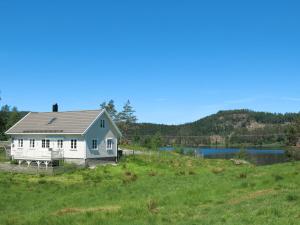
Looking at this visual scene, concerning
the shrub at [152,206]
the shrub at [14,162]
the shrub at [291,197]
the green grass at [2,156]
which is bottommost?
the shrub at [152,206]

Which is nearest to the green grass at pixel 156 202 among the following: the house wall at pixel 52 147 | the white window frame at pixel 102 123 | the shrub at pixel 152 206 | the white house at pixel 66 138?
the shrub at pixel 152 206

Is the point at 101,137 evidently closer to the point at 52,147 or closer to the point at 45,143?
the point at 52,147

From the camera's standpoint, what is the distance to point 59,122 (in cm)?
5181

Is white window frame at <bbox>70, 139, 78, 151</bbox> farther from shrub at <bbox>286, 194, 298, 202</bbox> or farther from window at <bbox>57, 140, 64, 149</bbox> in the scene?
shrub at <bbox>286, 194, 298, 202</bbox>

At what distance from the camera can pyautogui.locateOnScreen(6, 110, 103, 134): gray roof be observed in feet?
162

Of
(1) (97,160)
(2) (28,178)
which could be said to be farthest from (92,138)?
(2) (28,178)

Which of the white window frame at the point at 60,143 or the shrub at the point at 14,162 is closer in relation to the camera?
the shrub at the point at 14,162

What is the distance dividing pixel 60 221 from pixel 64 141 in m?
33.5

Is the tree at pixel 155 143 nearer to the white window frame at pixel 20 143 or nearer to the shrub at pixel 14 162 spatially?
the white window frame at pixel 20 143

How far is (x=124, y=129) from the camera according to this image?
11025cm

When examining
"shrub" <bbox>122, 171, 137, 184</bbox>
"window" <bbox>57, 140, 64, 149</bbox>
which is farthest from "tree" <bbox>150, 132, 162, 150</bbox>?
"shrub" <bbox>122, 171, 137, 184</bbox>

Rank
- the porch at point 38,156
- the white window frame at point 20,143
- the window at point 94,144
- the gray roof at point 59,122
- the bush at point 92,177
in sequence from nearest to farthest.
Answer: the bush at point 92,177 < the porch at point 38,156 < the gray roof at point 59,122 < the window at point 94,144 < the white window frame at point 20,143

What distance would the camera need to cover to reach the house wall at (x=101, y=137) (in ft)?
161

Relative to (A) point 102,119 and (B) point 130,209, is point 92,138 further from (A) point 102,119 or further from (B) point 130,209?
(B) point 130,209
